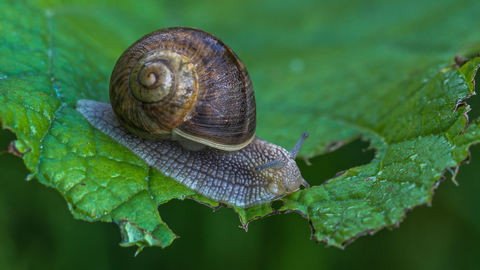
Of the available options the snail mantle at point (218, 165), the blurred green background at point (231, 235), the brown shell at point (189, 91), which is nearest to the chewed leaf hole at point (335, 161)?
the blurred green background at point (231, 235)

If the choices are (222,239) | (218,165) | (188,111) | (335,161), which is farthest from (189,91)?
(335,161)

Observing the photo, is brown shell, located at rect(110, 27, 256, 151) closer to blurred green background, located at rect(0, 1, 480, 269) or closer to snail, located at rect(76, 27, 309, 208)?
snail, located at rect(76, 27, 309, 208)

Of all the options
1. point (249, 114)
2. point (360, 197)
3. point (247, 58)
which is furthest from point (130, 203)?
point (247, 58)

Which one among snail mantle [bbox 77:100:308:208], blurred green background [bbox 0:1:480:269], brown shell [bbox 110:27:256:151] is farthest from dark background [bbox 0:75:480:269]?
brown shell [bbox 110:27:256:151]

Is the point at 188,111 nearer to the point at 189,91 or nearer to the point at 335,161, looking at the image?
the point at 189,91

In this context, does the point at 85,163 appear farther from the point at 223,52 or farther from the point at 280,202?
the point at 280,202
